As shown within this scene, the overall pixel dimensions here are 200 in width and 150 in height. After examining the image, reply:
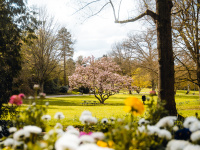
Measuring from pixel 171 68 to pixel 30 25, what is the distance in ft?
22.7

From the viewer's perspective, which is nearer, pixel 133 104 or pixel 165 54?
pixel 133 104

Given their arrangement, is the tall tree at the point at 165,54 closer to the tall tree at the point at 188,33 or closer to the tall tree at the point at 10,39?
the tall tree at the point at 188,33

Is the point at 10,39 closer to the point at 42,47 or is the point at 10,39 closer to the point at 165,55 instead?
the point at 165,55

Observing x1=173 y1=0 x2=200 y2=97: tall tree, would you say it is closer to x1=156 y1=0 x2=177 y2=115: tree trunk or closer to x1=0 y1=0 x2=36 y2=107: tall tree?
x1=156 y1=0 x2=177 y2=115: tree trunk

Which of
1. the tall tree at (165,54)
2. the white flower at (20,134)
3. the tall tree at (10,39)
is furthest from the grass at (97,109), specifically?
the tall tree at (165,54)

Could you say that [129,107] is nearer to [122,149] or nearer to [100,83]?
[122,149]

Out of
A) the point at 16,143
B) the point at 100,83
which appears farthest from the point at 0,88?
the point at 100,83

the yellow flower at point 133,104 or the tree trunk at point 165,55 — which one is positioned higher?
the tree trunk at point 165,55

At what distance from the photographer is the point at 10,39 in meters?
7.78

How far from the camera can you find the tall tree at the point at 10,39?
7270 millimetres

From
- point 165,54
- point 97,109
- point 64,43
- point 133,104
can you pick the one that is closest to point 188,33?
point 165,54

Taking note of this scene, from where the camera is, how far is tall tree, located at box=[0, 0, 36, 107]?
727 centimetres

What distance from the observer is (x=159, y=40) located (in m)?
5.64

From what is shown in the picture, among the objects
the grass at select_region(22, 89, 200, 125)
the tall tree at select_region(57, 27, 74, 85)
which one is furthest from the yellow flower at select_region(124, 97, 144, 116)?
the tall tree at select_region(57, 27, 74, 85)
